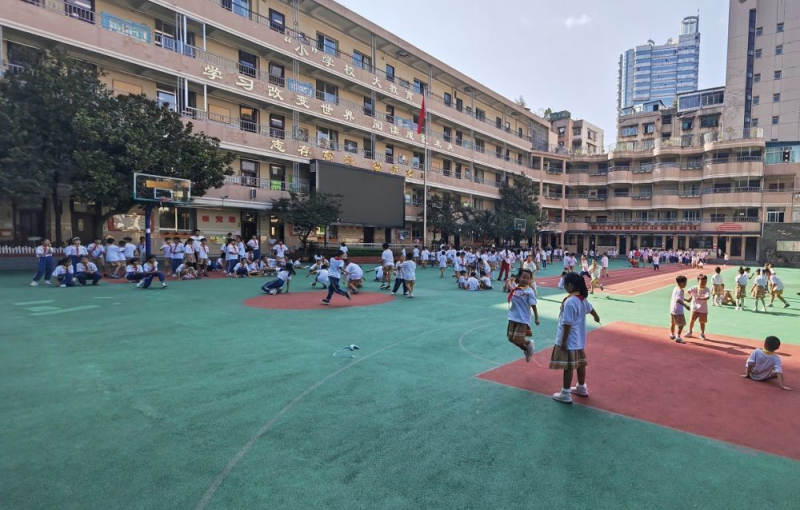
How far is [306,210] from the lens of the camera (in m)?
25.5

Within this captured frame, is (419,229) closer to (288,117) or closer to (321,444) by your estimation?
(288,117)

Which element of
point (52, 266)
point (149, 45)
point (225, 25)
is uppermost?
point (225, 25)

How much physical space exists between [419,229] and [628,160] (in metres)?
32.3

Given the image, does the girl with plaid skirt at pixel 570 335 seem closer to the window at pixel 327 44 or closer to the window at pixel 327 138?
the window at pixel 327 138

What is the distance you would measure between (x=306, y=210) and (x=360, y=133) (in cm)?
1136

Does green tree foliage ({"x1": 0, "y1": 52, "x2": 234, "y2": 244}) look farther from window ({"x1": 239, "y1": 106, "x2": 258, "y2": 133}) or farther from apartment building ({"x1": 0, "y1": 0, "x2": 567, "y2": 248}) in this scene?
window ({"x1": 239, "y1": 106, "x2": 258, "y2": 133})

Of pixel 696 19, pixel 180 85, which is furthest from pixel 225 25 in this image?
pixel 696 19

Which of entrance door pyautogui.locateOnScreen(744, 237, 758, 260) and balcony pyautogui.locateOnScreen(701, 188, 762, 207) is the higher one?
balcony pyautogui.locateOnScreen(701, 188, 762, 207)

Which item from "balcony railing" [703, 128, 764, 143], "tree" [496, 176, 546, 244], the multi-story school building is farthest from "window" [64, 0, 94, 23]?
"balcony railing" [703, 128, 764, 143]

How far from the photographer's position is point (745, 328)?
1084 centimetres

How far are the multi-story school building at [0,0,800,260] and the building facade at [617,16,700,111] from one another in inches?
4414

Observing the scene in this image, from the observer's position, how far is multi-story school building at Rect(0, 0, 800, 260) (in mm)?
21625

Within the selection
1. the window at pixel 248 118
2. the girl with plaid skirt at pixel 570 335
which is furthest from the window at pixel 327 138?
the girl with plaid skirt at pixel 570 335

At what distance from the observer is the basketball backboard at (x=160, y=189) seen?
17.7 m
